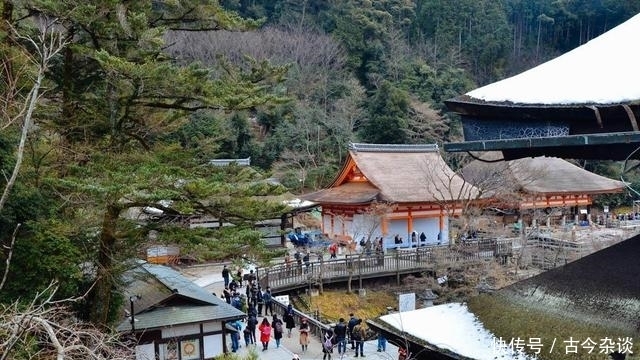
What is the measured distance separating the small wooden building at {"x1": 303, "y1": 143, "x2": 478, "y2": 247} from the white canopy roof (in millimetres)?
19323

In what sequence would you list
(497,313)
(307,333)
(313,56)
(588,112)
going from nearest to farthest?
(588,112) < (497,313) < (307,333) < (313,56)

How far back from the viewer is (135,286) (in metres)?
12.6

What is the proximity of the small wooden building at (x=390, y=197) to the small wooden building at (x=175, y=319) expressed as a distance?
1153 centimetres

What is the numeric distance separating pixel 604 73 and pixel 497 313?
5.30 ft

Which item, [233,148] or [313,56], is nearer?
[233,148]

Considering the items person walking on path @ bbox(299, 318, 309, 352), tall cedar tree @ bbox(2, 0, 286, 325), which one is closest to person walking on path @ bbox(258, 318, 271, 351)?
person walking on path @ bbox(299, 318, 309, 352)

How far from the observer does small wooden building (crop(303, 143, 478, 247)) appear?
933 inches

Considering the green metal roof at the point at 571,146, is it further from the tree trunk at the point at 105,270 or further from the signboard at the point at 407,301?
the signboard at the point at 407,301

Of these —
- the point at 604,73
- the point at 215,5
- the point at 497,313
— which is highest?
the point at 215,5

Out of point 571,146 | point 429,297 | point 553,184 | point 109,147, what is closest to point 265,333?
point 109,147

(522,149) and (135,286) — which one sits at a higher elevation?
(522,149)

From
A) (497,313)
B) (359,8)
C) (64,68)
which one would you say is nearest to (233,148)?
(359,8)

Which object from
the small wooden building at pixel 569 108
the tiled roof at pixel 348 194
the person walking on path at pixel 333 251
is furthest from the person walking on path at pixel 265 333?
the small wooden building at pixel 569 108

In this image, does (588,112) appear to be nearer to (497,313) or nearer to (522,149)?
(522,149)
